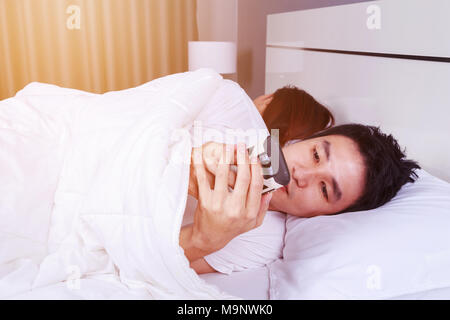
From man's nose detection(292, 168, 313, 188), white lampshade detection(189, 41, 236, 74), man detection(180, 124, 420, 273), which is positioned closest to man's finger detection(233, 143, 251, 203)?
man detection(180, 124, 420, 273)

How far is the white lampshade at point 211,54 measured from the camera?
7.43ft

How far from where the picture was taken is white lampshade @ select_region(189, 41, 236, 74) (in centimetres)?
226

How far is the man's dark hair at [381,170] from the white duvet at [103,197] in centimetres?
46

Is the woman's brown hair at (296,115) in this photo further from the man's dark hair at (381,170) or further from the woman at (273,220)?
the man's dark hair at (381,170)

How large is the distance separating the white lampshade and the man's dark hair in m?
1.46

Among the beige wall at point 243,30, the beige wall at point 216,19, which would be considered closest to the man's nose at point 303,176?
the beige wall at point 243,30

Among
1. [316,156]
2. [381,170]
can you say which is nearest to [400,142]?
[381,170]

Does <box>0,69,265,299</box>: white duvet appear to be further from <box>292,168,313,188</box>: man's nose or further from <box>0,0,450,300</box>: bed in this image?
<box>292,168,313,188</box>: man's nose

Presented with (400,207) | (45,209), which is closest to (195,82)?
(45,209)

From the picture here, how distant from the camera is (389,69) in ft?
3.46

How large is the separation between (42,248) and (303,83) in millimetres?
1163

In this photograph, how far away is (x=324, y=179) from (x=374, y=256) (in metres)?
0.27

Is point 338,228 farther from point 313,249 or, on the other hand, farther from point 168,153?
point 168,153

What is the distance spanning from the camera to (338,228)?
0.80 m
